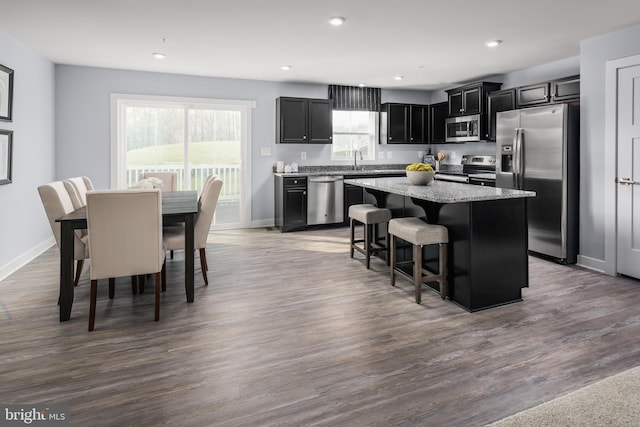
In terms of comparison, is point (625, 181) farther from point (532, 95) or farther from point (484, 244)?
point (484, 244)

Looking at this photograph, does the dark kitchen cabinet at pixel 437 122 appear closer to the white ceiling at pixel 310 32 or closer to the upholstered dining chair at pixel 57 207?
the white ceiling at pixel 310 32

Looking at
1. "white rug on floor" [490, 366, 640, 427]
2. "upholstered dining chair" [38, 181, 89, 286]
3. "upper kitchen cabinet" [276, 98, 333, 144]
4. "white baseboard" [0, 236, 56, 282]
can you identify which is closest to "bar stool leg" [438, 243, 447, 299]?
"white rug on floor" [490, 366, 640, 427]

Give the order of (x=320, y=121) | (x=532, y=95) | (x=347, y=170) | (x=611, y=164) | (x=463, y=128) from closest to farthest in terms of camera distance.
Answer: (x=611, y=164), (x=532, y=95), (x=463, y=128), (x=320, y=121), (x=347, y=170)

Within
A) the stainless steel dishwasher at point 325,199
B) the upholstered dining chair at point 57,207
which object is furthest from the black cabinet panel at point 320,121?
the upholstered dining chair at point 57,207

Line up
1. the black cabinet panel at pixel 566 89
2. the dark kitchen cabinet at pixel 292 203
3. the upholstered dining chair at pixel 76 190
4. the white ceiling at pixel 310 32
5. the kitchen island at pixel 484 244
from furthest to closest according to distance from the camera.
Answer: the dark kitchen cabinet at pixel 292 203 < the black cabinet panel at pixel 566 89 < the upholstered dining chair at pixel 76 190 < the white ceiling at pixel 310 32 < the kitchen island at pixel 484 244

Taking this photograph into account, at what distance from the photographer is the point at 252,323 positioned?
114 inches

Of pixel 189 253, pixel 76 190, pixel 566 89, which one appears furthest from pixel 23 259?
pixel 566 89

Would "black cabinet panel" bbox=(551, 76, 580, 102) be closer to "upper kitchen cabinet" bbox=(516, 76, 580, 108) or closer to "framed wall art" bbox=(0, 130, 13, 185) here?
"upper kitchen cabinet" bbox=(516, 76, 580, 108)

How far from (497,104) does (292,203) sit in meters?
3.39

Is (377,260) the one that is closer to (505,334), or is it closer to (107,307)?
(505,334)

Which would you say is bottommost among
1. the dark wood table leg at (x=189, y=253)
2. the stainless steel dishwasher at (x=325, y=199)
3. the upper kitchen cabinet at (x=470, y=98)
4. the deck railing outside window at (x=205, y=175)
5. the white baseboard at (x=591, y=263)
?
the white baseboard at (x=591, y=263)

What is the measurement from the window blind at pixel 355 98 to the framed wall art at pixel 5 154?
4552mm

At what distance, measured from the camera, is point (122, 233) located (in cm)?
277

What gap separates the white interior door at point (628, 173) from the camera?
12.3 ft
